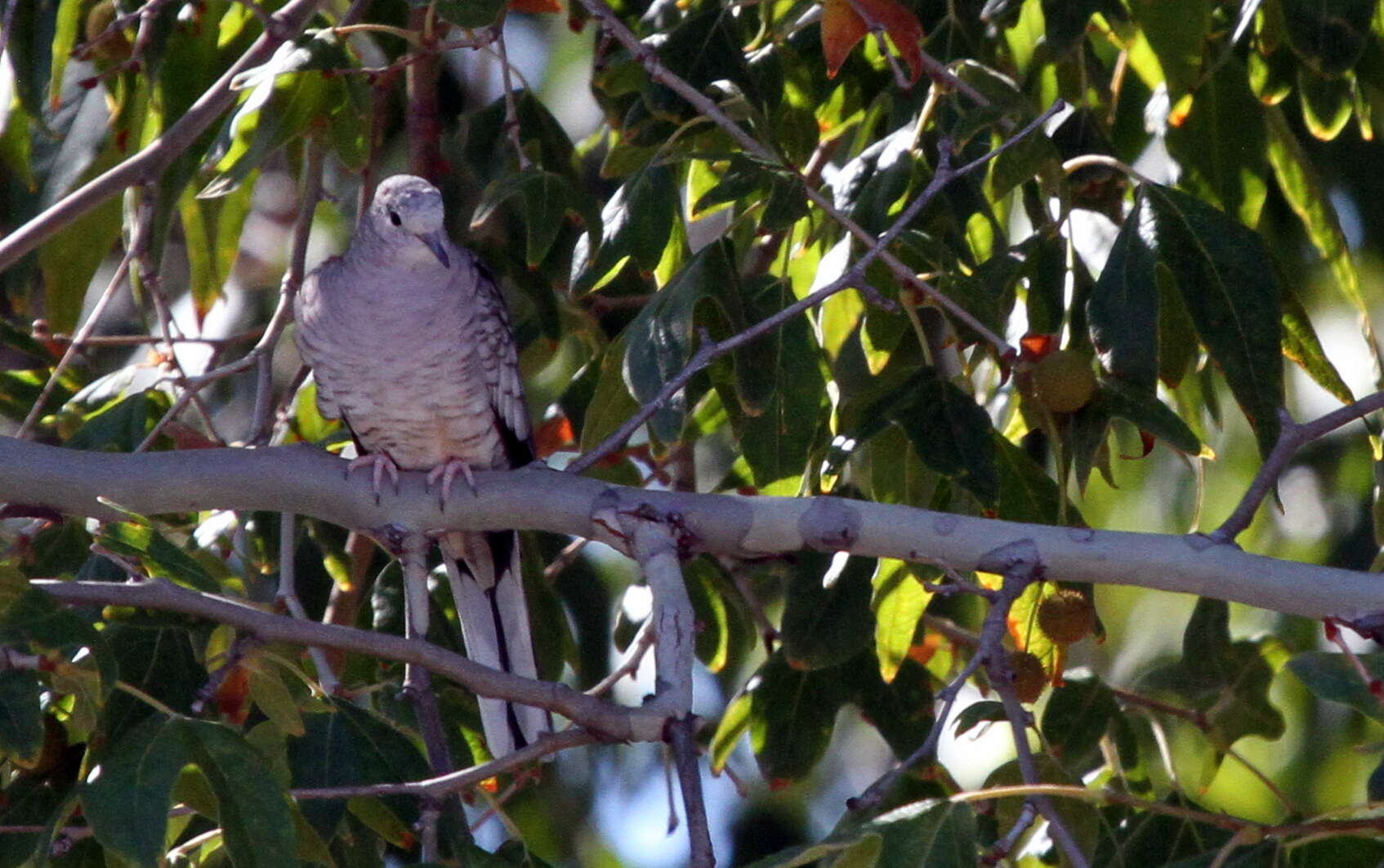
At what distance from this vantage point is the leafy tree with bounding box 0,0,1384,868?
1.94m

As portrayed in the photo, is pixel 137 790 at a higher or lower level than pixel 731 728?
higher

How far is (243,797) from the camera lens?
5.82 ft

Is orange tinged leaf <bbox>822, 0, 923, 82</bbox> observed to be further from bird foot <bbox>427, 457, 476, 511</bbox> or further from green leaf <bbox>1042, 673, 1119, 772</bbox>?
green leaf <bbox>1042, 673, 1119, 772</bbox>

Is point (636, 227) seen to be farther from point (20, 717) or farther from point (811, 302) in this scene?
point (20, 717)

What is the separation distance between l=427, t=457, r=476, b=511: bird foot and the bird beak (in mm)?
461

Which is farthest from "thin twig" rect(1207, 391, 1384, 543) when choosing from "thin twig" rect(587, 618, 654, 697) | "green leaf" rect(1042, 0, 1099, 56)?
"thin twig" rect(587, 618, 654, 697)

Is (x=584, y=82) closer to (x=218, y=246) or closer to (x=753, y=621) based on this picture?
(x=218, y=246)

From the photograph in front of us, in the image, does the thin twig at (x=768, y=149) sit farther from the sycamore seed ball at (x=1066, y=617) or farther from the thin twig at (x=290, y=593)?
the thin twig at (x=290, y=593)

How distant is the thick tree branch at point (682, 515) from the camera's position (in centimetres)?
205

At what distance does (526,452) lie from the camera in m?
3.49

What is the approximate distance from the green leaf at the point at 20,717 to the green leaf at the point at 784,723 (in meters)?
1.62

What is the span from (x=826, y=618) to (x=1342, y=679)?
3.64 feet

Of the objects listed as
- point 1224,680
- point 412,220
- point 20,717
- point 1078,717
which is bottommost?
point 1224,680

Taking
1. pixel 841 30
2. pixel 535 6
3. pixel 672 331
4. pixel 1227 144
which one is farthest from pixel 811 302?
pixel 1227 144
